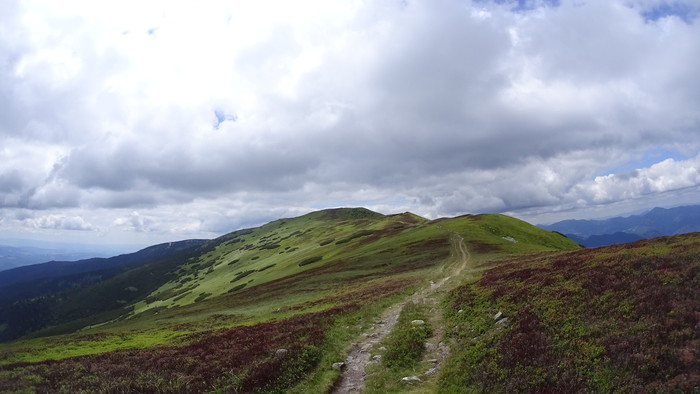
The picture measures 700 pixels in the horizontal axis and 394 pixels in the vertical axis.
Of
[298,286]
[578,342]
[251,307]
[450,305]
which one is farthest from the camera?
[298,286]

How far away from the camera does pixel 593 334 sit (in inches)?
639

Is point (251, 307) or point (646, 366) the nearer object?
point (646, 366)

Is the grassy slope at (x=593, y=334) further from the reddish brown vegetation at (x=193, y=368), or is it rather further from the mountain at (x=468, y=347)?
the reddish brown vegetation at (x=193, y=368)

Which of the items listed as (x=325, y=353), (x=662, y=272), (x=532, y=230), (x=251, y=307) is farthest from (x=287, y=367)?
(x=532, y=230)

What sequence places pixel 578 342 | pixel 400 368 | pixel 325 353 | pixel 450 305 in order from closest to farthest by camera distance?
1. pixel 578 342
2. pixel 400 368
3. pixel 325 353
4. pixel 450 305

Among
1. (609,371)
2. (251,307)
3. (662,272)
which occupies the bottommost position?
(251,307)

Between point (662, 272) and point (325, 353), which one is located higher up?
point (662, 272)

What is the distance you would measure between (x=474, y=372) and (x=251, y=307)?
1742 inches

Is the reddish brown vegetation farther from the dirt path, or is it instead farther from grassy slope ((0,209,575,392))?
the dirt path

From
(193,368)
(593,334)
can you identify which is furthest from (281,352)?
(593,334)

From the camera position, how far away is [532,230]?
10181 cm

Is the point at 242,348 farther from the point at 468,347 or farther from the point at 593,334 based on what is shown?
the point at 593,334

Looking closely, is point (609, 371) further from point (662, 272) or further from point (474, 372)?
point (662, 272)

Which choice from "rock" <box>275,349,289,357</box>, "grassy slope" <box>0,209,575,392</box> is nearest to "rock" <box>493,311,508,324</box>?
"grassy slope" <box>0,209,575,392</box>
